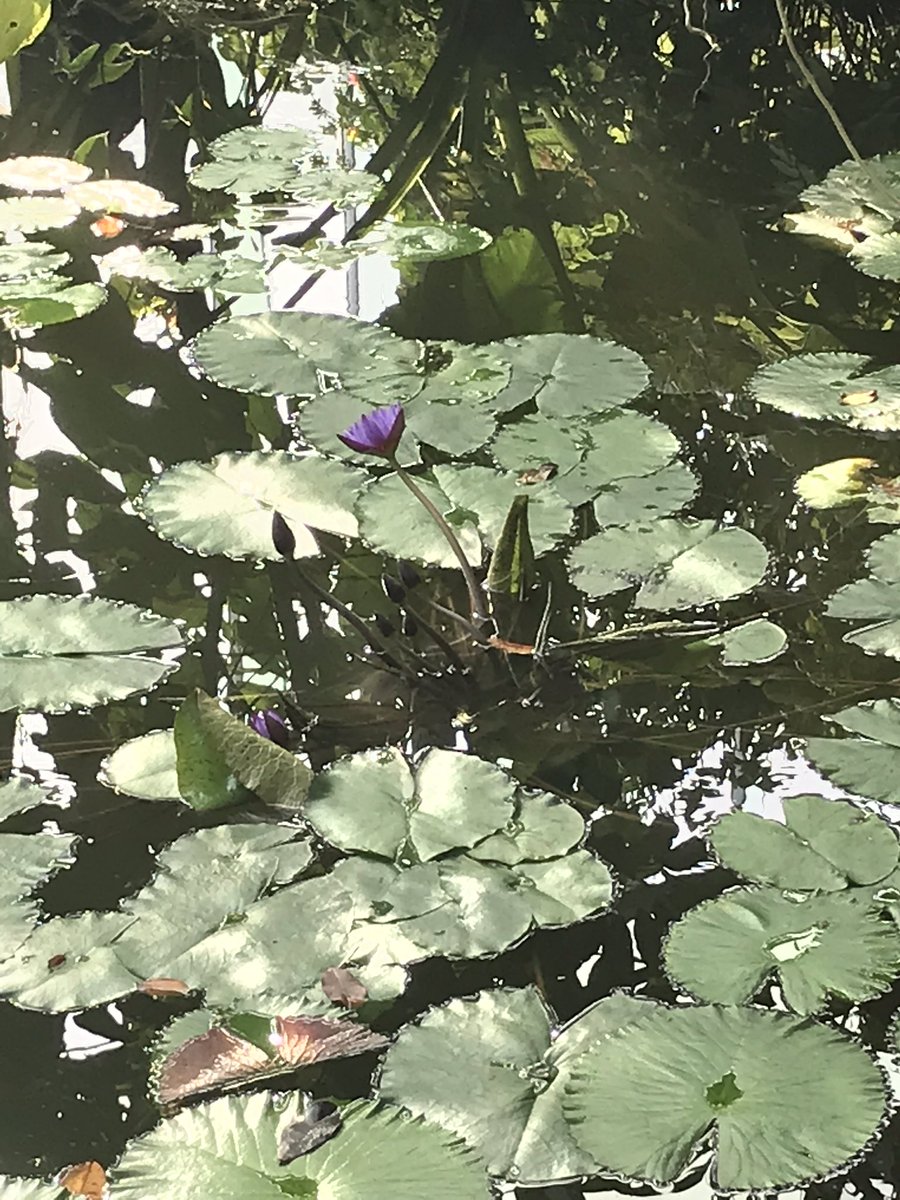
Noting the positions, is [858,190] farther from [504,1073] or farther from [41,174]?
[504,1073]

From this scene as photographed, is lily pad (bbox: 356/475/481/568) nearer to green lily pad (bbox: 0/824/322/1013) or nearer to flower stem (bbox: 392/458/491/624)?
flower stem (bbox: 392/458/491/624)

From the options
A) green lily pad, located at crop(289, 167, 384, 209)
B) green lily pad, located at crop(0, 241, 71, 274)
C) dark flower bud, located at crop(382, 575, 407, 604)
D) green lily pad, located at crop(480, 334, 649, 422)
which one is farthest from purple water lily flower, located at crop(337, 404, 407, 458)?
green lily pad, located at crop(289, 167, 384, 209)

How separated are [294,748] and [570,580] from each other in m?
0.28

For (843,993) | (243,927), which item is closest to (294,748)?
(243,927)

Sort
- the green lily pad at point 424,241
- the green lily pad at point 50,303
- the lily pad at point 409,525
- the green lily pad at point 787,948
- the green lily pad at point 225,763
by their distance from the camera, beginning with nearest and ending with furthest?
the green lily pad at point 787,948 < the green lily pad at point 225,763 < the lily pad at point 409,525 < the green lily pad at point 50,303 < the green lily pad at point 424,241

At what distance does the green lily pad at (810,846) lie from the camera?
0.73 meters

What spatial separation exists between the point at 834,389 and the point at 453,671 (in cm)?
59

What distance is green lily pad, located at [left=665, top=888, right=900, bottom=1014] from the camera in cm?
66

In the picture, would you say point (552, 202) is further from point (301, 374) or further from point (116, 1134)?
point (116, 1134)

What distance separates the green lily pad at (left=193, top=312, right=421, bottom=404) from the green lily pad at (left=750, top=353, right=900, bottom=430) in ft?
1.26

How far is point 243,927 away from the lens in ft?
2.31

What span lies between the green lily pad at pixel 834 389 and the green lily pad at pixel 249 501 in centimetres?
47

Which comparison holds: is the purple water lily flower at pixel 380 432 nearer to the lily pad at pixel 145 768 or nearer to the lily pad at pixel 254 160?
the lily pad at pixel 145 768

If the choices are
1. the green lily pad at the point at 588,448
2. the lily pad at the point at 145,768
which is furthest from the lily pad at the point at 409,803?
the green lily pad at the point at 588,448
